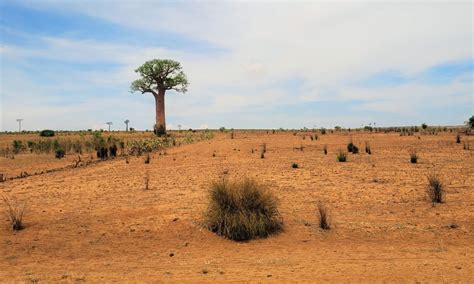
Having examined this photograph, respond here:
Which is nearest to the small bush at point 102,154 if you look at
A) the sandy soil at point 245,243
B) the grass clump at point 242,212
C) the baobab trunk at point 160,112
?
the sandy soil at point 245,243

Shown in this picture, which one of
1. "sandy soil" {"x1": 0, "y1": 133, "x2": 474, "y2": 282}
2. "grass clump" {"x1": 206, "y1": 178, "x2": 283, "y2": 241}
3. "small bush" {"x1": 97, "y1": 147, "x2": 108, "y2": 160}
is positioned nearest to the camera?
"sandy soil" {"x1": 0, "y1": 133, "x2": 474, "y2": 282}

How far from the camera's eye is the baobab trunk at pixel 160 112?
49.0 m

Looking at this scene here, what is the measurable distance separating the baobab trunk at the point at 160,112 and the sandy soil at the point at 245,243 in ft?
101

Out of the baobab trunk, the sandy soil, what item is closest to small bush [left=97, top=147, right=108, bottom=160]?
the sandy soil

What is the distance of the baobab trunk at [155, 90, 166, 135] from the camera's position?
49.0 m

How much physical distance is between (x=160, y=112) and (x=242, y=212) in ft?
131

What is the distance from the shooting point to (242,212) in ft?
34.0

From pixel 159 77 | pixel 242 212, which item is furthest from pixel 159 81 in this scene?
pixel 242 212

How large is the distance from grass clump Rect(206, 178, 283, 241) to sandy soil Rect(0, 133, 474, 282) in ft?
0.92

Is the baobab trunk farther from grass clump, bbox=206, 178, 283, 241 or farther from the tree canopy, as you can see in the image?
grass clump, bbox=206, 178, 283, 241

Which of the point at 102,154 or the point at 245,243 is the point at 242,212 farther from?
the point at 102,154

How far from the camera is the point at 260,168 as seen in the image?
20016 mm

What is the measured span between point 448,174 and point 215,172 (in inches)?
347

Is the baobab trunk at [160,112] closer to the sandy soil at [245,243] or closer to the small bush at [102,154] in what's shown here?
the small bush at [102,154]
